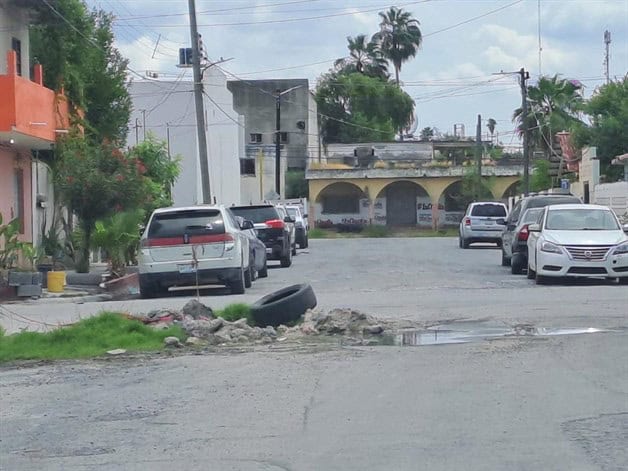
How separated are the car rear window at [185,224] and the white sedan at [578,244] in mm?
6493

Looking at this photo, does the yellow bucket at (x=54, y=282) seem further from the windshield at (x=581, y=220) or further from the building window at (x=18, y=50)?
the windshield at (x=581, y=220)

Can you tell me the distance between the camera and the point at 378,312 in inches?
653

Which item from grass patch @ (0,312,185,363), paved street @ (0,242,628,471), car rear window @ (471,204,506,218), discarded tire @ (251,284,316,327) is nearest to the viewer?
paved street @ (0,242,628,471)

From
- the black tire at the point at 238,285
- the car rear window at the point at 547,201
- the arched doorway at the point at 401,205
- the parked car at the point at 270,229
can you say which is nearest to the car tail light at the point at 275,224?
the parked car at the point at 270,229

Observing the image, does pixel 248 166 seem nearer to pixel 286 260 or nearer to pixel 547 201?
pixel 286 260

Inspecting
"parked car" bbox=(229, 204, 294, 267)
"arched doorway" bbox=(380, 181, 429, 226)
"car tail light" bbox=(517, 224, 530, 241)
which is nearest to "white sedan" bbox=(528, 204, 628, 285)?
"car tail light" bbox=(517, 224, 530, 241)

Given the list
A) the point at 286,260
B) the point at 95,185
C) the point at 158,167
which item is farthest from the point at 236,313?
the point at 158,167

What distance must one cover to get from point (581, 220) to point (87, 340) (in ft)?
41.3

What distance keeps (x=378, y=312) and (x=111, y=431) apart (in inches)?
324

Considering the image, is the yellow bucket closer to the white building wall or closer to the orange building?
the orange building

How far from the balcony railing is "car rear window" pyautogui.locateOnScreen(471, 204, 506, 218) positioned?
63.2ft

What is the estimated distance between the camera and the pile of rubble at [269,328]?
13.8m

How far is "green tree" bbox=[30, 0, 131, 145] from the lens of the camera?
1146 inches

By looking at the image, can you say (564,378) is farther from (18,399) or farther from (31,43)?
(31,43)
